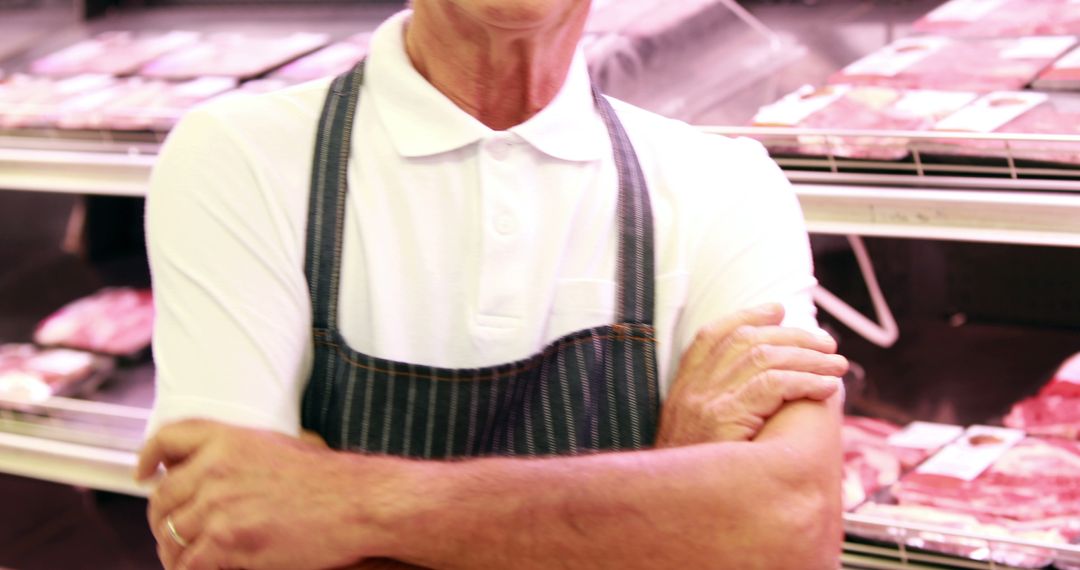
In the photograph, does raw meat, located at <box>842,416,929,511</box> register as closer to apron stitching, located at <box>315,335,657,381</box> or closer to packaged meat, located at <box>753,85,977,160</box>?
packaged meat, located at <box>753,85,977,160</box>

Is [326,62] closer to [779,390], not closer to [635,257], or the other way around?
[635,257]

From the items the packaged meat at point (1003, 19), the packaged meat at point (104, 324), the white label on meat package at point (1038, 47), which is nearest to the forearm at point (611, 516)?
the white label on meat package at point (1038, 47)

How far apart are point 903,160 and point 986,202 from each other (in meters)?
0.15

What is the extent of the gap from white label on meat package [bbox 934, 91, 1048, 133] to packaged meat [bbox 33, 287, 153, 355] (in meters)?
1.60

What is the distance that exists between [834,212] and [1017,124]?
298mm

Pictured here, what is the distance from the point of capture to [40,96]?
222cm

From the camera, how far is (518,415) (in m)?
1.31

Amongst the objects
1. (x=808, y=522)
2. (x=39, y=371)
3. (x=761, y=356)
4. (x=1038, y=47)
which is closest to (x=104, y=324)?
(x=39, y=371)

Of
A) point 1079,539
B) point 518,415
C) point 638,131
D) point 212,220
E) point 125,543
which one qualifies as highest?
point 638,131

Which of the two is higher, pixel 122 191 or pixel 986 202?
pixel 986 202

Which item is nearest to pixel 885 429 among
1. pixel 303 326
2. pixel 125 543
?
pixel 303 326

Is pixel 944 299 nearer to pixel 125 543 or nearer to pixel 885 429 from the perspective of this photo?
pixel 885 429

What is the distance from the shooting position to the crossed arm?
1.05m

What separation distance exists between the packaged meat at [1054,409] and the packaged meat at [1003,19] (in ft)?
1.87
